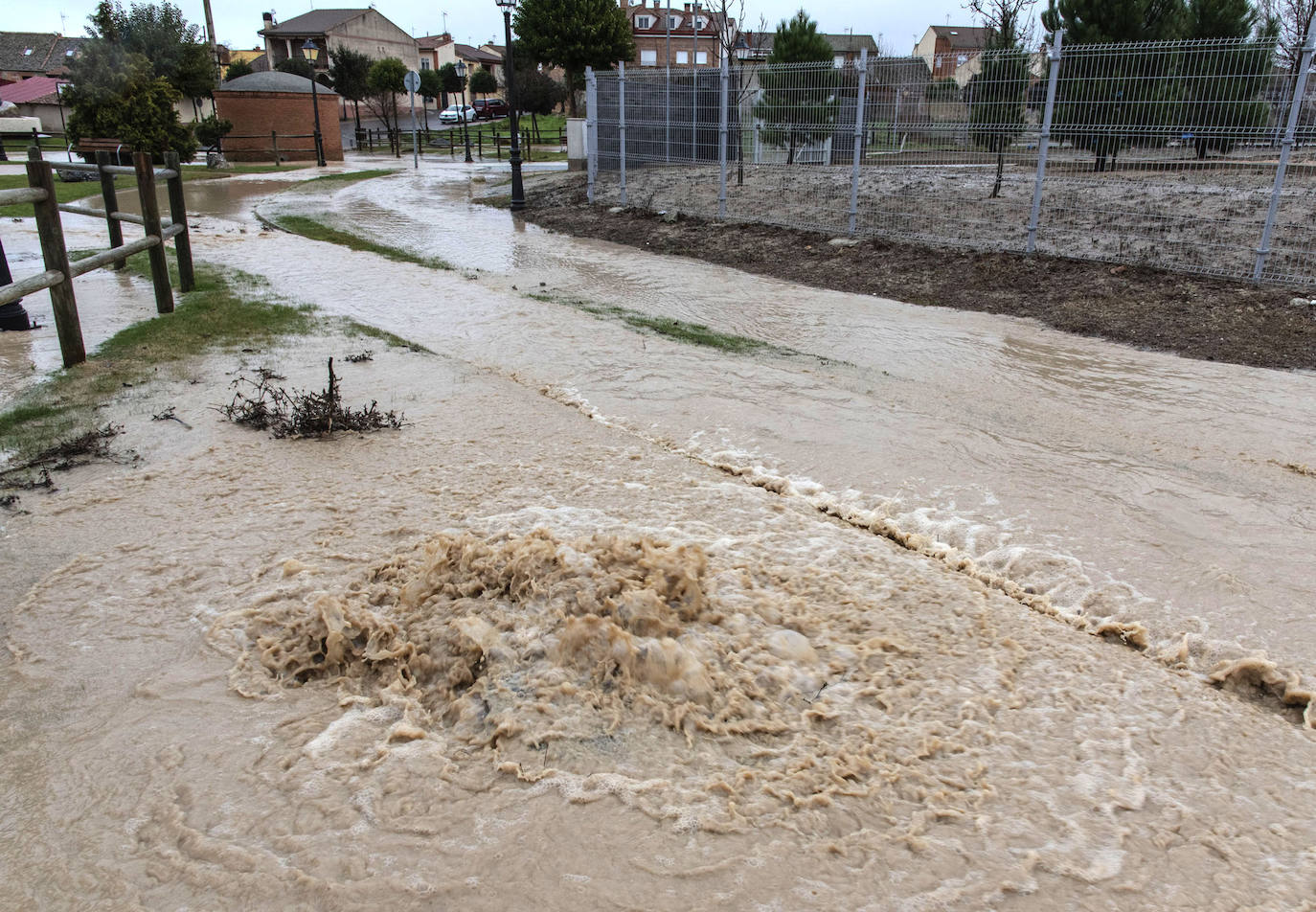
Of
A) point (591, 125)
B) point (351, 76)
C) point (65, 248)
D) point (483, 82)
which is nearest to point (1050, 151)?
point (591, 125)

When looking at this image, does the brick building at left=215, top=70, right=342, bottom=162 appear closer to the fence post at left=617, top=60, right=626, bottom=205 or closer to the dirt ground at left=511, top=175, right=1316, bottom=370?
the fence post at left=617, top=60, right=626, bottom=205

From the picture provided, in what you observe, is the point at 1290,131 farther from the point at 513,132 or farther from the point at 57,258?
the point at 513,132

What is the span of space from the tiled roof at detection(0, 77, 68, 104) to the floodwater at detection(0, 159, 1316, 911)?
58.1m

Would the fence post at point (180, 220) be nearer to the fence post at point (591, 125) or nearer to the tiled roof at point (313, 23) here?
the fence post at point (591, 125)

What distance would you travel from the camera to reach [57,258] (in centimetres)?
640

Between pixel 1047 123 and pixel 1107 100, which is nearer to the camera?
pixel 1107 100

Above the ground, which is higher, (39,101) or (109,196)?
(39,101)

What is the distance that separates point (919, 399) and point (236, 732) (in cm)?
474

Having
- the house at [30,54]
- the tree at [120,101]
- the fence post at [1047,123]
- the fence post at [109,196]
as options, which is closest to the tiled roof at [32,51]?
the house at [30,54]

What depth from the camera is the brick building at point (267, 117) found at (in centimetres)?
3080

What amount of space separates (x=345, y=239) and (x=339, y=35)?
63.0 metres

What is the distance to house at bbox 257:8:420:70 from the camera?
67438 millimetres

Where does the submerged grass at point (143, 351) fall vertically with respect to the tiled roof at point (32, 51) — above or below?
below

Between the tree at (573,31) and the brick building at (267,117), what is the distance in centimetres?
1323
